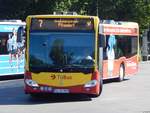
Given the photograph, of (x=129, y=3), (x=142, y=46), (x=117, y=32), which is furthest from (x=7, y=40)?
(x=142, y=46)

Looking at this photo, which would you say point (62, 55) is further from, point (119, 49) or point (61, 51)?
point (119, 49)

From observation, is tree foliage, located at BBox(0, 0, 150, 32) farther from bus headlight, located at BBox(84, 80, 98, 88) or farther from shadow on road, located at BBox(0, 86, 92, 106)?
bus headlight, located at BBox(84, 80, 98, 88)

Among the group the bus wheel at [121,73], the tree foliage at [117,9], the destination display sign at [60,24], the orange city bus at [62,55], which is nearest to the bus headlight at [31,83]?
the orange city bus at [62,55]

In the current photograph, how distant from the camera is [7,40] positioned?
1096 inches

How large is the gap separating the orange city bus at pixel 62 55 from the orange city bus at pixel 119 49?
5256 mm

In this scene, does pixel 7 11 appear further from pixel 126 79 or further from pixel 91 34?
pixel 91 34

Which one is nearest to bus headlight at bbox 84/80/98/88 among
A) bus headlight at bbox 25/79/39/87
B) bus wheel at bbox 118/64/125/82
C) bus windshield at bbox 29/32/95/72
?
bus windshield at bbox 29/32/95/72

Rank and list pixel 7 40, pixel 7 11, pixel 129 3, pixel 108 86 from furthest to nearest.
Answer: pixel 129 3 < pixel 7 11 < pixel 7 40 < pixel 108 86

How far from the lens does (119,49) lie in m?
26.5

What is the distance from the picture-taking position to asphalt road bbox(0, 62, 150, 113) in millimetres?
15688

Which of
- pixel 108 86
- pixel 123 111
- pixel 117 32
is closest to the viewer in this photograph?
pixel 123 111

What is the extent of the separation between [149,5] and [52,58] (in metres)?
32.6

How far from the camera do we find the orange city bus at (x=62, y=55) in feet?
58.3

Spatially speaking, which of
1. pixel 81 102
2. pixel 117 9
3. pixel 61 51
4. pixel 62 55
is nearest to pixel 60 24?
pixel 61 51
